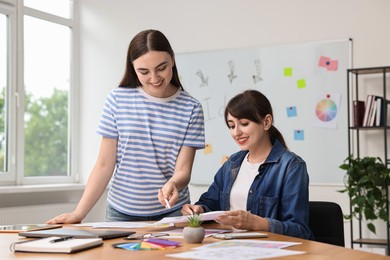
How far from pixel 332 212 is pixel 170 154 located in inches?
23.1

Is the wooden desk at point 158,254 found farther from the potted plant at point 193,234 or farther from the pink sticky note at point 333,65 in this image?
the pink sticky note at point 333,65

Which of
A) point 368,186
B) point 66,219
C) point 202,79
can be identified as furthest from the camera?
point 202,79

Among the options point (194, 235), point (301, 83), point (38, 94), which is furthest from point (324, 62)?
point (194, 235)

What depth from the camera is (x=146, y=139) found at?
2287mm

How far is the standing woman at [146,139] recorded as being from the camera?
88.8 inches

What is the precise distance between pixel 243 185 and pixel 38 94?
10.9 feet

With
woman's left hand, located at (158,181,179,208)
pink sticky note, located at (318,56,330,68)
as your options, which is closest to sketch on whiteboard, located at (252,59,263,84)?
pink sticky note, located at (318,56,330,68)

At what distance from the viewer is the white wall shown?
Answer: 4.61 metres

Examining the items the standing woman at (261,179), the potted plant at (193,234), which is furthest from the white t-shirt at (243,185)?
the potted plant at (193,234)

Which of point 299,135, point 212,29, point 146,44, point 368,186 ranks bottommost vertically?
point 368,186

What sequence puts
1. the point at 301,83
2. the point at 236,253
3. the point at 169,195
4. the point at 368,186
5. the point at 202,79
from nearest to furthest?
the point at 236,253 < the point at 169,195 < the point at 368,186 < the point at 301,83 < the point at 202,79

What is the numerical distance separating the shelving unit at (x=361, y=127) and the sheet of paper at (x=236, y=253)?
9.76 feet

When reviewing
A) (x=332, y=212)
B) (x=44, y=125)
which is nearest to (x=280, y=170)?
(x=332, y=212)

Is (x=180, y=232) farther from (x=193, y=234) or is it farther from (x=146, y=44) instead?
(x=146, y=44)
